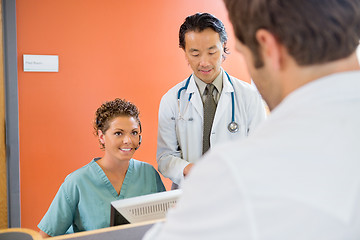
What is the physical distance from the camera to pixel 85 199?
158cm

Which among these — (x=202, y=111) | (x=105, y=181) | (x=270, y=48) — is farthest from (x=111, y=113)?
(x=270, y=48)

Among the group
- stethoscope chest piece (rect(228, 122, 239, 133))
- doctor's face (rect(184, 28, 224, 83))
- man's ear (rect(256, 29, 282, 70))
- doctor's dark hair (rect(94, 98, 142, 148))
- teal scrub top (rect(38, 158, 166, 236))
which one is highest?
doctor's face (rect(184, 28, 224, 83))

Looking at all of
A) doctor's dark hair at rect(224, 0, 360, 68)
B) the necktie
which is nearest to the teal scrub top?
the necktie

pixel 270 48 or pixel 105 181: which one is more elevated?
pixel 270 48

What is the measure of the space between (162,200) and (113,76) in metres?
1.66

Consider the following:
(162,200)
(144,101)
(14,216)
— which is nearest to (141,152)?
(144,101)

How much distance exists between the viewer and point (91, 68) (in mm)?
2529

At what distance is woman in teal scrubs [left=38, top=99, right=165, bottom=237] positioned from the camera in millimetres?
1521

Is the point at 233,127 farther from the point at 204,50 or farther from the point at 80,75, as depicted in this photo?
the point at 80,75

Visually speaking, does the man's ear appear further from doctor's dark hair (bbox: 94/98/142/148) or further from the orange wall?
the orange wall

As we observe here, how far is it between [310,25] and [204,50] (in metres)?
1.22

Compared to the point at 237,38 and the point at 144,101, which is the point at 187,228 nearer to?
the point at 237,38

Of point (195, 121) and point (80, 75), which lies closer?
point (195, 121)

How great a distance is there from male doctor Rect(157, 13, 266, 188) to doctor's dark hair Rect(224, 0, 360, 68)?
1206 mm
